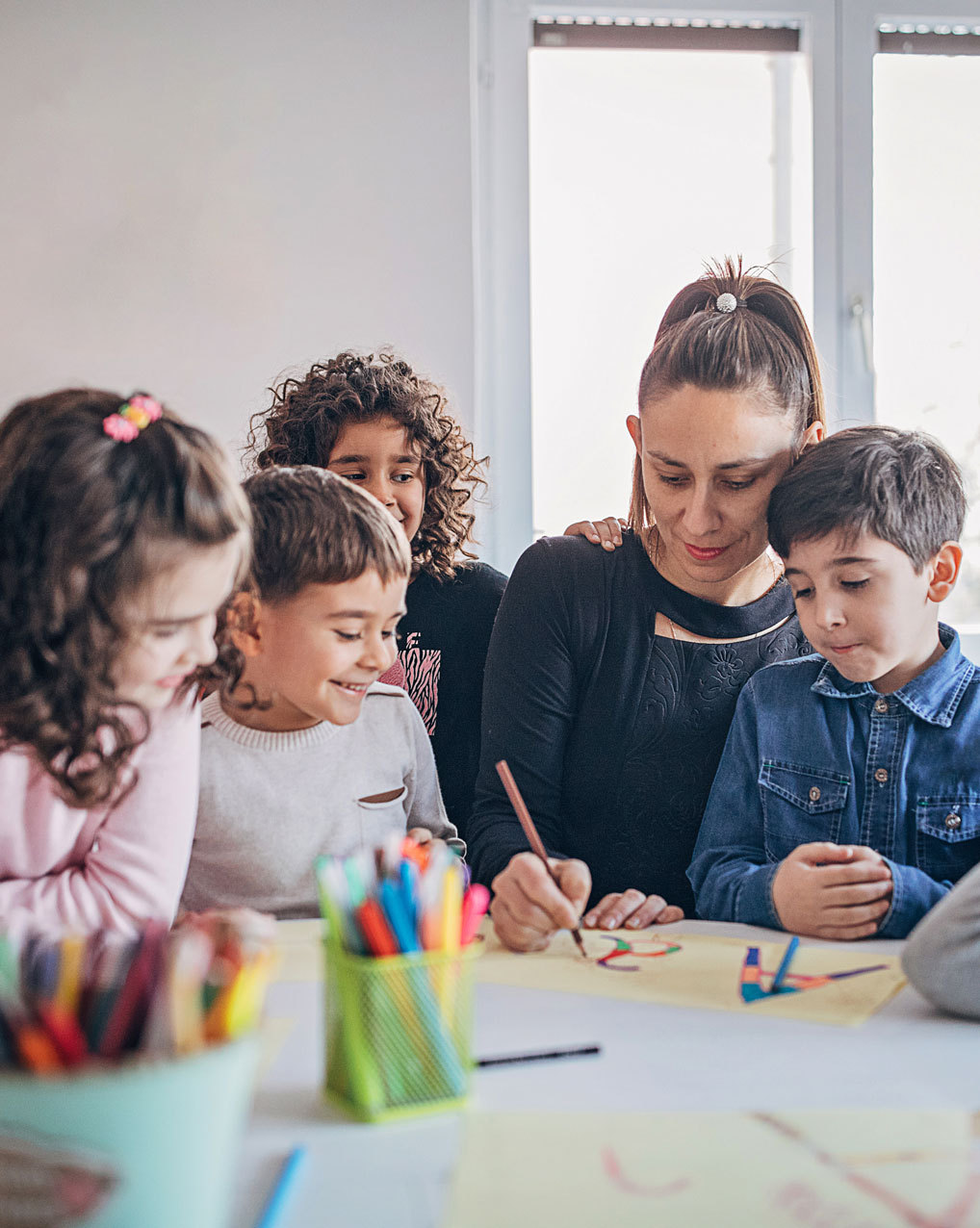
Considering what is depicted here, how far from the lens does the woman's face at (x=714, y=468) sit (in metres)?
1.28

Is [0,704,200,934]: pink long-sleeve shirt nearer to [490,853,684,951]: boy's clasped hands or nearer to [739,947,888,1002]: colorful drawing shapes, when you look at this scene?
[490,853,684,951]: boy's clasped hands

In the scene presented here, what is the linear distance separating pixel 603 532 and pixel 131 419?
0.74 m

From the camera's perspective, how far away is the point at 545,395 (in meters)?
2.43

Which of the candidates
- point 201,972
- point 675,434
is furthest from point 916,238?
point 201,972

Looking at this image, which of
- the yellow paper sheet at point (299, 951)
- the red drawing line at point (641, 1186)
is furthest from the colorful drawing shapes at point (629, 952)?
the red drawing line at point (641, 1186)

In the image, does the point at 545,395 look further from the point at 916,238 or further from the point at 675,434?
the point at 675,434

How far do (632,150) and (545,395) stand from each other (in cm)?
54

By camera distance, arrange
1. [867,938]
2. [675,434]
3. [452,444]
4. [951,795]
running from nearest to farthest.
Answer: [867,938]
[951,795]
[675,434]
[452,444]

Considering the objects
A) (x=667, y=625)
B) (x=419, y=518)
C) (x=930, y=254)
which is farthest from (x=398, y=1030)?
(x=930, y=254)

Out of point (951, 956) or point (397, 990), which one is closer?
point (397, 990)

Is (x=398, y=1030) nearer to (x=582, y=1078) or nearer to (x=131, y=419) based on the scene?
(x=582, y=1078)

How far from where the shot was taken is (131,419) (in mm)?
851

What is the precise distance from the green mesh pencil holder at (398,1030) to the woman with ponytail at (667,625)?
610mm

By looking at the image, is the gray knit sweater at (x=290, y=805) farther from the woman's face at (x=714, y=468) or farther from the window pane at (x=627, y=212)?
the window pane at (x=627, y=212)
